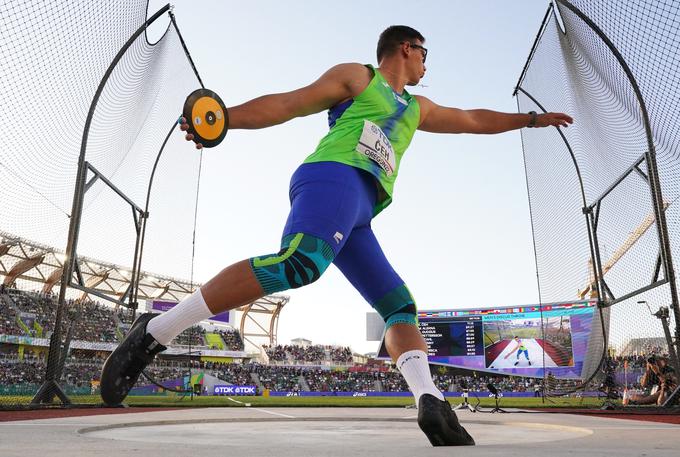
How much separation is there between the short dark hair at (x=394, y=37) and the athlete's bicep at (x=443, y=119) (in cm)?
35

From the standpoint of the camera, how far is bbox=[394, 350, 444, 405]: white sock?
8.17 feet

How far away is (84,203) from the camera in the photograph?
769cm

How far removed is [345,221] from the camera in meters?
2.48

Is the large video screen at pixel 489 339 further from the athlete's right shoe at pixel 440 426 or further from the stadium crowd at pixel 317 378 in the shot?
the athlete's right shoe at pixel 440 426

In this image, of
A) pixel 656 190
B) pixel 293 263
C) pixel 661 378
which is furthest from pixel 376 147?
pixel 661 378

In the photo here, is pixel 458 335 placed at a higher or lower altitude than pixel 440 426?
higher

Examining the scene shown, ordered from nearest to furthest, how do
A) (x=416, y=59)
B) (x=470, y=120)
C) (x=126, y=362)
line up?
(x=126, y=362), (x=416, y=59), (x=470, y=120)

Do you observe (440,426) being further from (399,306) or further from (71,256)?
(71,256)

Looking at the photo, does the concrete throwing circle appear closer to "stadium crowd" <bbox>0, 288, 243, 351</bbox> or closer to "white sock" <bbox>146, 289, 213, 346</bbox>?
"white sock" <bbox>146, 289, 213, 346</bbox>

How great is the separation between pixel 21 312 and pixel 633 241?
34407 millimetres

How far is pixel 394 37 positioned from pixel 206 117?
145 centimetres

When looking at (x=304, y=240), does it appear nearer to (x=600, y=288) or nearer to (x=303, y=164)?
(x=303, y=164)

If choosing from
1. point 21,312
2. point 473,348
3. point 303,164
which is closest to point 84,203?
point 303,164

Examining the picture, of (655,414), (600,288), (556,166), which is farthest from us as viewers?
(556,166)
